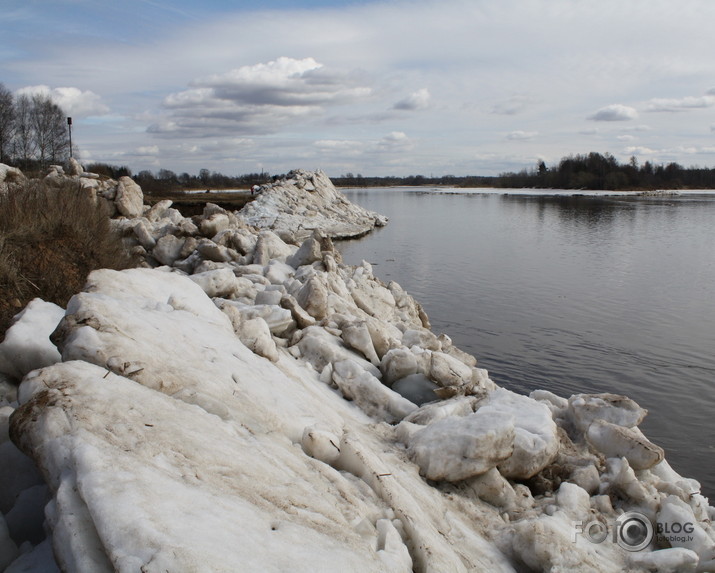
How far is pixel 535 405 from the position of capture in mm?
6473

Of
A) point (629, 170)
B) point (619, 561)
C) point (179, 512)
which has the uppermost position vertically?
point (629, 170)

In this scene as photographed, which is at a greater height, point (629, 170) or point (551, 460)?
point (629, 170)

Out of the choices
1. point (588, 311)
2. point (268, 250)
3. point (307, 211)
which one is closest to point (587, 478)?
point (268, 250)

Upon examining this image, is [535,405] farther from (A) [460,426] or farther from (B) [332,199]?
(B) [332,199]

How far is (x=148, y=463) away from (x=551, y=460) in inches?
166

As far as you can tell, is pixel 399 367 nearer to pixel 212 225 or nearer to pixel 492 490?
pixel 492 490

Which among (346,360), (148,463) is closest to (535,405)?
(346,360)

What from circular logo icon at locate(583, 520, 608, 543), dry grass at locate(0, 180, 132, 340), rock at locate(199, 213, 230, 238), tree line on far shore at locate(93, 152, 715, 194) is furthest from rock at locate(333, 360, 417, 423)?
tree line on far shore at locate(93, 152, 715, 194)

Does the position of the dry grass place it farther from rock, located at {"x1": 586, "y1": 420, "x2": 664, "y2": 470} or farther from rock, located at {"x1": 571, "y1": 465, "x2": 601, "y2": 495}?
rock, located at {"x1": 586, "y1": 420, "x2": 664, "y2": 470}

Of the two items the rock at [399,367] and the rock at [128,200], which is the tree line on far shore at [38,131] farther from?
the rock at [399,367]

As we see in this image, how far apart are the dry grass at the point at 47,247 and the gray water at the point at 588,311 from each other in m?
8.20

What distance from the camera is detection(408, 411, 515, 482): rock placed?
17.1ft

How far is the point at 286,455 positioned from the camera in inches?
164

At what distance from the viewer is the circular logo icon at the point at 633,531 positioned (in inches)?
201
